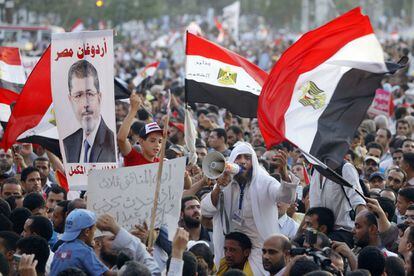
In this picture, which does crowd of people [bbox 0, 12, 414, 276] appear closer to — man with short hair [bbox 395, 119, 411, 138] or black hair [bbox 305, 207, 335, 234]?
black hair [bbox 305, 207, 335, 234]

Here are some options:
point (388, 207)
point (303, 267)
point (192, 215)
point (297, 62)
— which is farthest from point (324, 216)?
point (303, 267)

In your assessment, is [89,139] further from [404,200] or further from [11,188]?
[404,200]

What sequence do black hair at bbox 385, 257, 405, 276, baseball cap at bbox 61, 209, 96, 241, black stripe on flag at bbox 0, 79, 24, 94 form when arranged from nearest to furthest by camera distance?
baseball cap at bbox 61, 209, 96, 241 < black hair at bbox 385, 257, 405, 276 < black stripe on flag at bbox 0, 79, 24, 94

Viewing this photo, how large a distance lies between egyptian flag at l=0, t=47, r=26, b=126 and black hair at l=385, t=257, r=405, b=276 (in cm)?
563

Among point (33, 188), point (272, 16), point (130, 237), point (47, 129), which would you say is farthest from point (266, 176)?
point (272, 16)

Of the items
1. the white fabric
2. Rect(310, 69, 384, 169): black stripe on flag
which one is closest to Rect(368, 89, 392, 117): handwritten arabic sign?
the white fabric

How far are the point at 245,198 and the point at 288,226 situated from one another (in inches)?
35.9

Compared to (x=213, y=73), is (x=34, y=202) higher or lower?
lower

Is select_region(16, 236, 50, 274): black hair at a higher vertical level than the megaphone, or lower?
lower

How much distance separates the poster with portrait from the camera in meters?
9.19

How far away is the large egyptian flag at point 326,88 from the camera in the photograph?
324 inches

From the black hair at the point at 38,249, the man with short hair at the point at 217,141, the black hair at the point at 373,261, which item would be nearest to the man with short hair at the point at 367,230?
the black hair at the point at 373,261

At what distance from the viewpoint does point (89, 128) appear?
9.23 m

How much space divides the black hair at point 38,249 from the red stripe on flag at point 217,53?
399 centimetres
